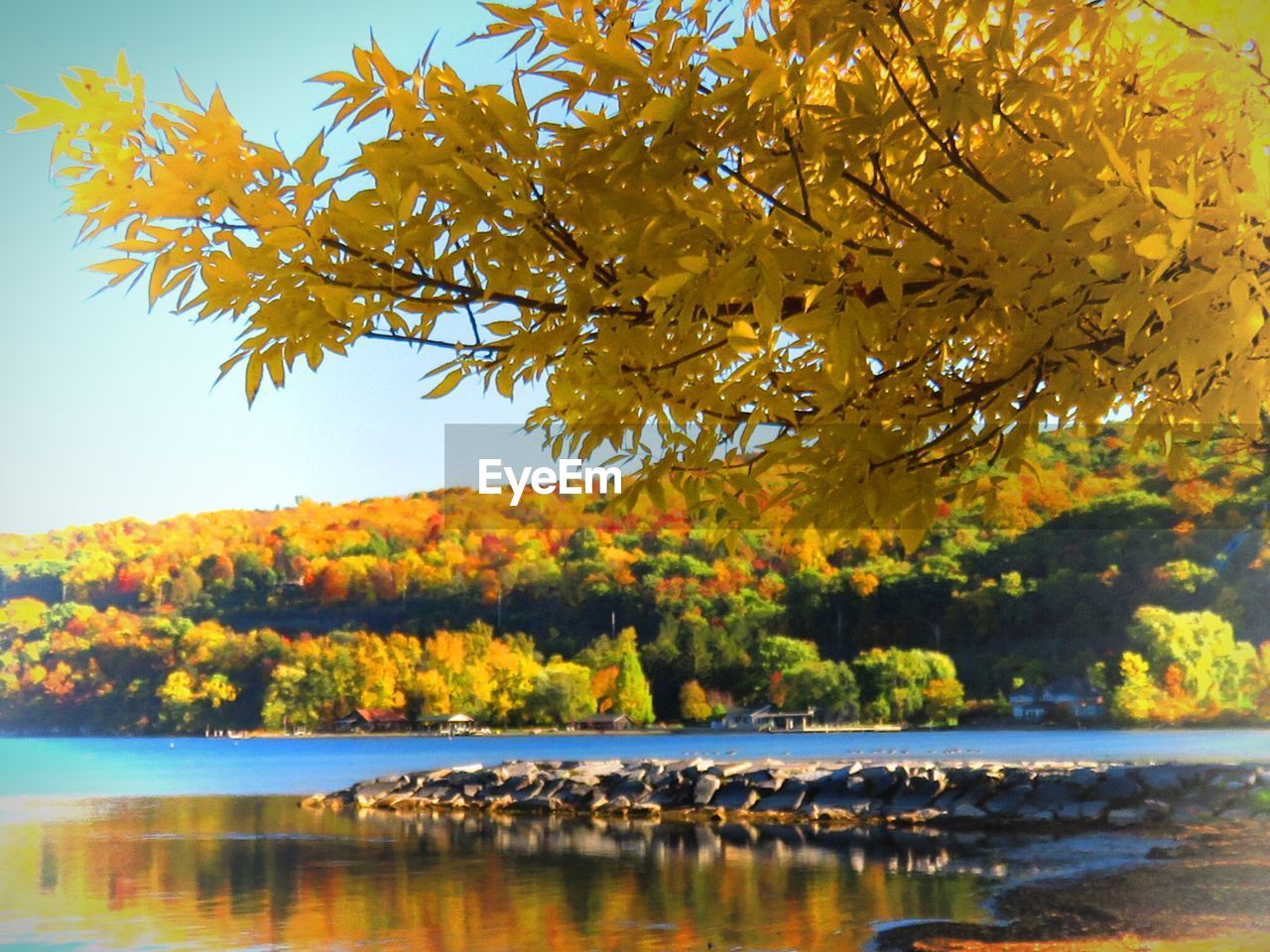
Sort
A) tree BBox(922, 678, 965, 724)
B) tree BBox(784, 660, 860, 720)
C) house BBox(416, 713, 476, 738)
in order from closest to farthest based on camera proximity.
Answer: tree BBox(784, 660, 860, 720) < tree BBox(922, 678, 965, 724) < house BBox(416, 713, 476, 738)

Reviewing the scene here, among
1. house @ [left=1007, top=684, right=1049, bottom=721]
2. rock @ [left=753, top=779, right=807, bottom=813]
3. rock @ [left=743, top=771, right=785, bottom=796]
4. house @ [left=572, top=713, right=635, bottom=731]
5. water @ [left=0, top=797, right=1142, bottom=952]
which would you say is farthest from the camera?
house @ [left=1007, top=684, right=1049, bottom=721]

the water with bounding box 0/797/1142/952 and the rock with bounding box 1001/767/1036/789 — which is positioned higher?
the rock with bounding box 1001/767/1036/789

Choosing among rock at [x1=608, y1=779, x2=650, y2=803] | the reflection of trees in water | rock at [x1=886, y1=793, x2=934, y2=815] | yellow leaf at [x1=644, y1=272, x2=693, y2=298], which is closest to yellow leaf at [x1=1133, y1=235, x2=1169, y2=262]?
yellow leaf at [x1=644, y1=272, x2=693, y2=298]

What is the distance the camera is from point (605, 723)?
38.1ft

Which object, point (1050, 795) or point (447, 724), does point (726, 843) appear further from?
point (447, 724)

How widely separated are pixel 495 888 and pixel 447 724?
295 inches

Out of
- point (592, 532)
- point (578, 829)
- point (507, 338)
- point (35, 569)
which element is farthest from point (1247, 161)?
point (35, 569)

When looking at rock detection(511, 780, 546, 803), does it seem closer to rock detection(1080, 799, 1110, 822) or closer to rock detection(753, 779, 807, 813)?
rock detection(753, 779, 807, 813)

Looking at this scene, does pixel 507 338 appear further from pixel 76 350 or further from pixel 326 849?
pixel 76 350

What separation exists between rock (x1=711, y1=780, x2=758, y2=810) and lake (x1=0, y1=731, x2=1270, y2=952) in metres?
0.25

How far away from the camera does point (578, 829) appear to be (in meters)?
6.54

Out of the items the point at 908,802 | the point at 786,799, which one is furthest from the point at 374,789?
the point at 908,802

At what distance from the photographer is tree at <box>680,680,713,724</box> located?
11188 millimetres

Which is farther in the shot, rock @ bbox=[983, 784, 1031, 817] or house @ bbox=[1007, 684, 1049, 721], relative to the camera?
house @ bbox=[1007, 684, 1049, 721]
